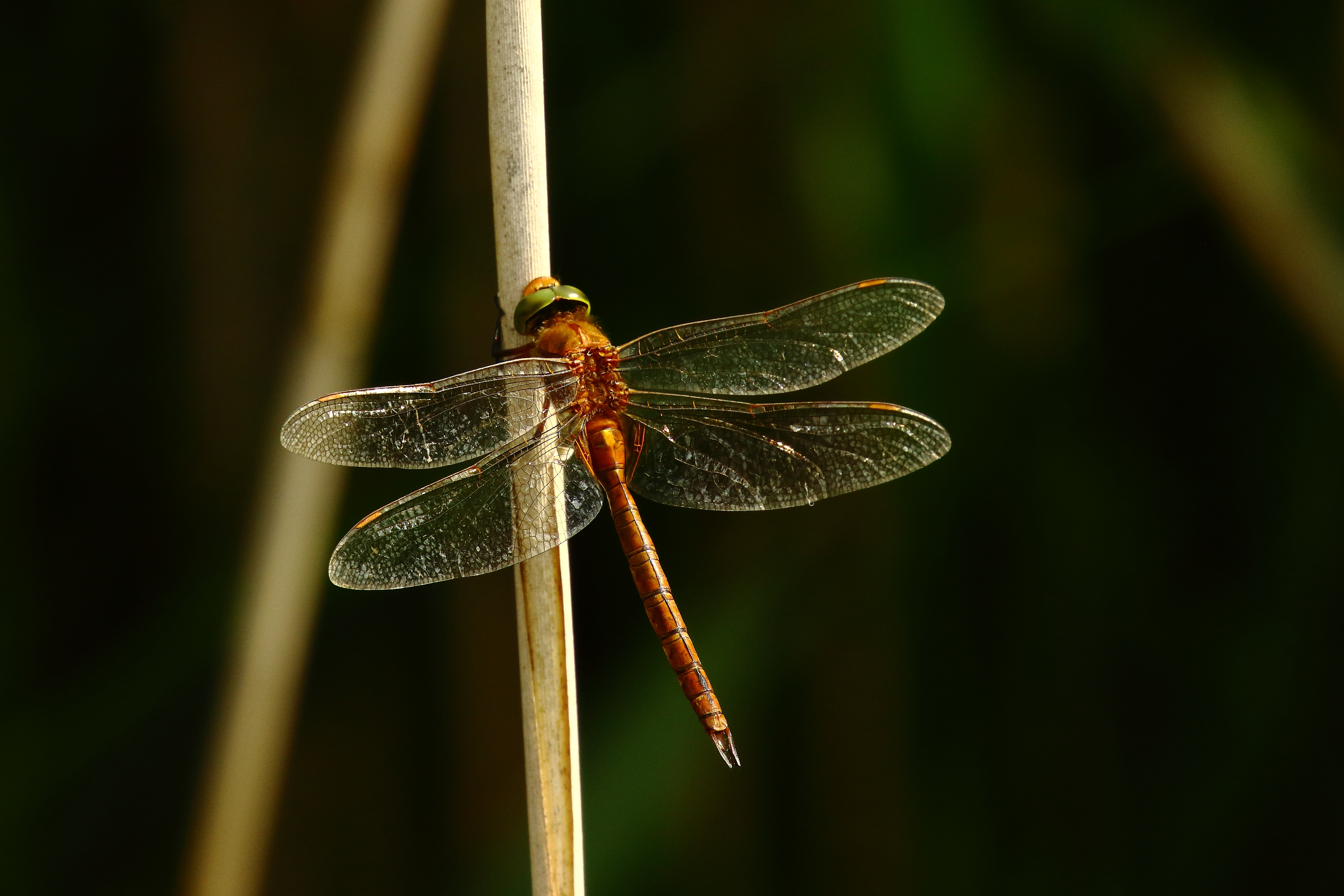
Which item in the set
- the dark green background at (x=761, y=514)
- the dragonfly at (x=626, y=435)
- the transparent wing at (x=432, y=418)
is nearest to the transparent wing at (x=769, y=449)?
the dragonfly at (x=626, y=435)

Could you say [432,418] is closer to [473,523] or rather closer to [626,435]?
[473,523]

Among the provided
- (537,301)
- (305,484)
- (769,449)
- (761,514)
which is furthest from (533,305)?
(761,514)

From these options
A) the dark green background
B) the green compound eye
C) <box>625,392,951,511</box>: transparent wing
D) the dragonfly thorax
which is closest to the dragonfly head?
the green compound eye

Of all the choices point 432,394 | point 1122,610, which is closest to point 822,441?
point 432,394

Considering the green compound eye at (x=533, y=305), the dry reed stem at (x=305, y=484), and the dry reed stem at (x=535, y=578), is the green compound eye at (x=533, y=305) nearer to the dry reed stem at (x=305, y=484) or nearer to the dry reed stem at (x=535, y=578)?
the dry reed stem at (x=535, y=578)

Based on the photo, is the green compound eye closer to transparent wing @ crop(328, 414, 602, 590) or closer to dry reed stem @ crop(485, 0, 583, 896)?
dry reed stem @ crop(485, 0, 583, 896)

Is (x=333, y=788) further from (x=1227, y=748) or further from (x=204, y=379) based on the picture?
(x=1227, y=748)
